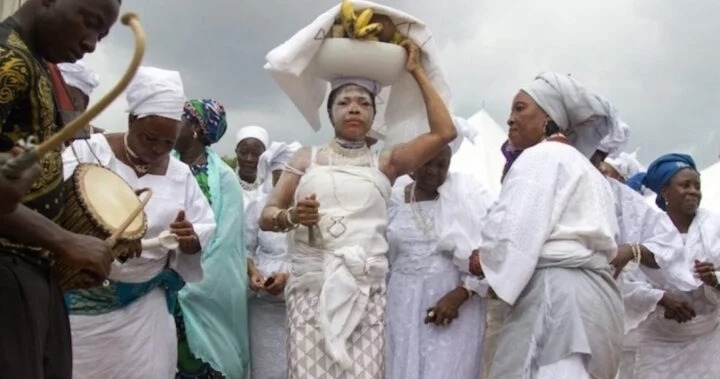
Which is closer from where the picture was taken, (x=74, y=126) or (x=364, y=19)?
(x=74, y=126)

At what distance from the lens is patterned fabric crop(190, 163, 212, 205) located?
643cm

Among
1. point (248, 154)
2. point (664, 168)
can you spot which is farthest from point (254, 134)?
point (664, 168)

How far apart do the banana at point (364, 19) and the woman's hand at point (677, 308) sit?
10.9 feet

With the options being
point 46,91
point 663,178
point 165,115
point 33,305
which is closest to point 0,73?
point 46,91

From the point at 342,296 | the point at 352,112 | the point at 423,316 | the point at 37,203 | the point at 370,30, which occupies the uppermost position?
the point at 370,30

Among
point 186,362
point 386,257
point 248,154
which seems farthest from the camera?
point 248,154

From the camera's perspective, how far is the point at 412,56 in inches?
214

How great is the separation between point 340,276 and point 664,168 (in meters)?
3.66

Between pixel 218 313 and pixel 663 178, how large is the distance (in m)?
3.53

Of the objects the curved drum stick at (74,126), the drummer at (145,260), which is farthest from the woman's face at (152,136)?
the curved drum stick at (74,126)

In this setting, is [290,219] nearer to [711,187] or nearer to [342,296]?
[342,296]

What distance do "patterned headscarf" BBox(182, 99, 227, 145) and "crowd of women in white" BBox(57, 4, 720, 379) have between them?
0.6 inches

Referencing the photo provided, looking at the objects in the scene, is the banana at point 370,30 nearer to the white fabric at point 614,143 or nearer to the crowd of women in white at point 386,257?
the crowd of women in white at point 386,257

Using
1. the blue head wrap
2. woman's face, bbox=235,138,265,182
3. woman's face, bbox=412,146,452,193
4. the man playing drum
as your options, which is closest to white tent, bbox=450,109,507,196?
woman's face, bbox=235,138,265,182
